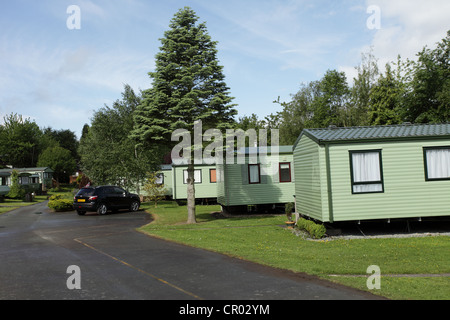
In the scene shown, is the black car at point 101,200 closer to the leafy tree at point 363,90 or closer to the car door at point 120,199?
the car door at point 120,199

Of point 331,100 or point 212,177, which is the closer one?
point 212,177

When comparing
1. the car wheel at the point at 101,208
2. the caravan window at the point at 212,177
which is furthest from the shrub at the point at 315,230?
the caravan window at the point at 212,177

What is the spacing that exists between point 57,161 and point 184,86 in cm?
5785

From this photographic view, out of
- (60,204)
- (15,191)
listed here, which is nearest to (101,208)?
(60,204)

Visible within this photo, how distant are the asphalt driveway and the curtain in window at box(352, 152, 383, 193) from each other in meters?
6.02

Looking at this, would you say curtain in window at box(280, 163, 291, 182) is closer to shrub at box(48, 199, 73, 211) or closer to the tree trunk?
the tree trunk

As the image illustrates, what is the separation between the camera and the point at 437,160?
13727mm

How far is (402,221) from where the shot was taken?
14398 mm

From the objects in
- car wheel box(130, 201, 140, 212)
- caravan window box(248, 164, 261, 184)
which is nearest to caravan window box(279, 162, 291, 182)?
caravan window box(248, 164, 261, 184)

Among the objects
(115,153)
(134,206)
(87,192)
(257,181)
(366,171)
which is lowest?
(134,206)

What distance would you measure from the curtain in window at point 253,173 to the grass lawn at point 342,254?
6.37m

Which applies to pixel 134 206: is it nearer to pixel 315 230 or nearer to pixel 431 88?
pixel 315 230
